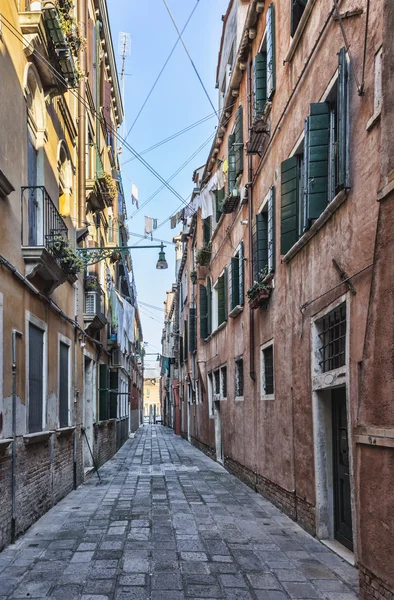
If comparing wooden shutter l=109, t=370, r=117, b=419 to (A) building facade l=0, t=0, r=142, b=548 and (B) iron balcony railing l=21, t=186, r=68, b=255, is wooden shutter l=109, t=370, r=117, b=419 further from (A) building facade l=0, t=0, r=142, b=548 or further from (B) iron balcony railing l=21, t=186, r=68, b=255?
(B) iron balcony railing l=21, t=186, r=68, b=255

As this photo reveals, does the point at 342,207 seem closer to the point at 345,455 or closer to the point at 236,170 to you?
the point at 345,455

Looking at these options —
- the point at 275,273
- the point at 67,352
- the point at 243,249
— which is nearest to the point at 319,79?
the point at 275,273

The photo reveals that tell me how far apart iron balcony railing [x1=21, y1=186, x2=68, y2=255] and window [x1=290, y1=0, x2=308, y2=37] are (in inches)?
160

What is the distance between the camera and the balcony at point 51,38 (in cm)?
798

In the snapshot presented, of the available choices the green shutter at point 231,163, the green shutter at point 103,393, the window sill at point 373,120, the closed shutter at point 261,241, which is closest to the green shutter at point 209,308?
the green shutter at point 103,393

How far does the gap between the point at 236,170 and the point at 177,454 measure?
10.4m

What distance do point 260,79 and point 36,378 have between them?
626 cm

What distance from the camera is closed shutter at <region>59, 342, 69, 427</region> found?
10789mm

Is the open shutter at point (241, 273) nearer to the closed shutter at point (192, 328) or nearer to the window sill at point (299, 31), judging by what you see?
the window sill at point (299, 31)

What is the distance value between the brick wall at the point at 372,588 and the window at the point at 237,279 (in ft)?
26.8

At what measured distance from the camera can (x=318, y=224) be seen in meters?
7.05

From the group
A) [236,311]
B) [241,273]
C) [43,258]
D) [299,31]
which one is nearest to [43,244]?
[43,258]

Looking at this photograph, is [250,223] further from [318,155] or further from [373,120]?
[373,120]

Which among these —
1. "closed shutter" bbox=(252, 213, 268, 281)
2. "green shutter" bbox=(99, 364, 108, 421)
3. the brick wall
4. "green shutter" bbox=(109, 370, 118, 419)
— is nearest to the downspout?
"closed shutter" bbox=(252, 213, 268, 281)
